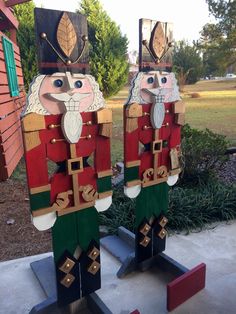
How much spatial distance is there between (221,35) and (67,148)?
66.9 feet

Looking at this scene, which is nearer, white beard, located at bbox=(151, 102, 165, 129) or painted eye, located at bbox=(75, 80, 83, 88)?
painted eye, located at bbox=(75, 80, 83, 88)

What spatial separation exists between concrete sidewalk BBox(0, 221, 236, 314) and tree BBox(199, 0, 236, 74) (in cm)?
1391

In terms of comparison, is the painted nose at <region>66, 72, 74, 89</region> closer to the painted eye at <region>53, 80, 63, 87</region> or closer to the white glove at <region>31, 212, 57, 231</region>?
the painted eye at <region>53, 80, 63, 87</region>

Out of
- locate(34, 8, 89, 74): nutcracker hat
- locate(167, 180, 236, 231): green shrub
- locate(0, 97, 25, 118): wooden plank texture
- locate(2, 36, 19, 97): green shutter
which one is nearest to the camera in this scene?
locate(34, 8, 89, 74): nutcracker hat

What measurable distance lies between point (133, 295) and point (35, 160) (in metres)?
1.41

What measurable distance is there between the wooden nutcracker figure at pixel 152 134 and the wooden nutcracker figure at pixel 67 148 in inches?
10.2

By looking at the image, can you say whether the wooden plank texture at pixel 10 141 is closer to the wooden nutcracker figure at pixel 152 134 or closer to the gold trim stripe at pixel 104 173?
the wooden nutcracker figure at pixel 152 134

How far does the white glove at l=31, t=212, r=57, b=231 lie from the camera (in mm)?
1777

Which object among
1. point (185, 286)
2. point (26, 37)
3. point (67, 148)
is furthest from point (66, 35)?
point (26, 37)

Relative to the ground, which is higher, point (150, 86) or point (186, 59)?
point (186, 59)

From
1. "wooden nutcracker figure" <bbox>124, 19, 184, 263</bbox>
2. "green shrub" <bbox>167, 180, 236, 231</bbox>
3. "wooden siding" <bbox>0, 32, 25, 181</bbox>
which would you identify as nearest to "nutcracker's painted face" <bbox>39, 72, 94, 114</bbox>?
"wooden nutcracker figure" <bbox>124, 19, 184, 263</bbox>

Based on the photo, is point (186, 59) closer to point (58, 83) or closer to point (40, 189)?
point (58, 83)

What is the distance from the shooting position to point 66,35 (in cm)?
168

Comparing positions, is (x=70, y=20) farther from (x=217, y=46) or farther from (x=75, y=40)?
(x=217, y=46)
